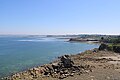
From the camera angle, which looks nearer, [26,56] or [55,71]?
[55,71]

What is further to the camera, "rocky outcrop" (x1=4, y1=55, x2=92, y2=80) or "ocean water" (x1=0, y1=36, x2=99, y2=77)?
"ocean water" (x1=0, y1=36, x2=99, y2=77)

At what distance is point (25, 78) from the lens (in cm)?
2834

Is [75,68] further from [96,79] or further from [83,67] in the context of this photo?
[96,79]

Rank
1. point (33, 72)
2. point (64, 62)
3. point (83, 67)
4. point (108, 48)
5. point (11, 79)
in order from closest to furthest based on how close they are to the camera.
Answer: point (11, 79) < point (33, 72) < point (83, 67) < point (64, 62) < point (108, 48)

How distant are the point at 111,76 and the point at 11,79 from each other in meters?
12.4

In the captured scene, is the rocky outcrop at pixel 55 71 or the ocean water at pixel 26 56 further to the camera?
the ocean water at pixel 26 56

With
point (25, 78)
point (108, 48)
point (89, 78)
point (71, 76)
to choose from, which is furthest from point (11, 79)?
point (108, 48)

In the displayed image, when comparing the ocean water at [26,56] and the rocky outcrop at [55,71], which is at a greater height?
the rocky outcrop at [55,71]

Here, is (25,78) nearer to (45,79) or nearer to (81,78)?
(45,79)

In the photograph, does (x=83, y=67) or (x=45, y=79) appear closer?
(x=45, y=79)

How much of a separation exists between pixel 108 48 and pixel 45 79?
39954 mm

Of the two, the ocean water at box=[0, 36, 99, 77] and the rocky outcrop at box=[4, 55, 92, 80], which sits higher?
the rocky outcrop at box=[4, 55, 92, 80]

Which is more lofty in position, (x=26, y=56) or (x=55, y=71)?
(x=55, y=71)

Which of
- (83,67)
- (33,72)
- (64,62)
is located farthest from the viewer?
(64,62)
